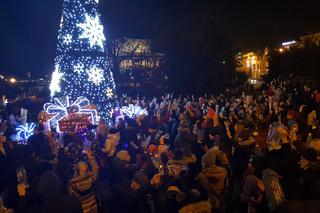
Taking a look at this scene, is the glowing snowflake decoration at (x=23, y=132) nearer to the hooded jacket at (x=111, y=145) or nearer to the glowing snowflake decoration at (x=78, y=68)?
the glowing snowflake decoration at (x=78, y=68)

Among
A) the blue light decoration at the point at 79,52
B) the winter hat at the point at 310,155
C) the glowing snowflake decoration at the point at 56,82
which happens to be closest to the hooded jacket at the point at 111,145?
the winter hat at the point at 310,155

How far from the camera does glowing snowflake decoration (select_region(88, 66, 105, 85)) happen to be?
1541 cm

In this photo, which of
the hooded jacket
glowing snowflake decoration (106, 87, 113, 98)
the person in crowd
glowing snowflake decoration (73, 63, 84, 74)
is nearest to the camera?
the person in crowd

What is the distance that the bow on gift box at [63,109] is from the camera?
12.9 metres

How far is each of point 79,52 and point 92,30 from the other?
3.28 ft

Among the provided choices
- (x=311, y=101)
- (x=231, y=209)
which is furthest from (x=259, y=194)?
(x=311, y=101)

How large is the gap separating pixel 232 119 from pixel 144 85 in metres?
26.9

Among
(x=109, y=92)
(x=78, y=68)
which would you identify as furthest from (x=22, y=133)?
(x=109, y=92)

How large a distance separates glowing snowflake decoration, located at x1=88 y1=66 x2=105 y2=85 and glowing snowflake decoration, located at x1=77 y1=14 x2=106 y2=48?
954mm

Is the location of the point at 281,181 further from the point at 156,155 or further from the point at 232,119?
the point at 232,119

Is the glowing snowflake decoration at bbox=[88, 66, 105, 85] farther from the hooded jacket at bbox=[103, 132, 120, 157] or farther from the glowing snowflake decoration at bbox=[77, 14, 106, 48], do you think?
the hooded jacket at bbox=[103, 132, 120, 157]

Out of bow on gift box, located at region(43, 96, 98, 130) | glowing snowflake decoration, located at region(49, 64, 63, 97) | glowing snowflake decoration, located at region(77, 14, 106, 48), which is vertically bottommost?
bow on gift box, located at region(43, 96, 98, 130)

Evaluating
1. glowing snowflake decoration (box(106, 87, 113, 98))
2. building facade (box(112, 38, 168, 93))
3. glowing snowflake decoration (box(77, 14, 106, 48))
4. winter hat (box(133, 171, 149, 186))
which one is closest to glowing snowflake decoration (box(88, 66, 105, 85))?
glowing snowflake decoration (box(106, 87, 113, 98))

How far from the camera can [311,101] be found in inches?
600
